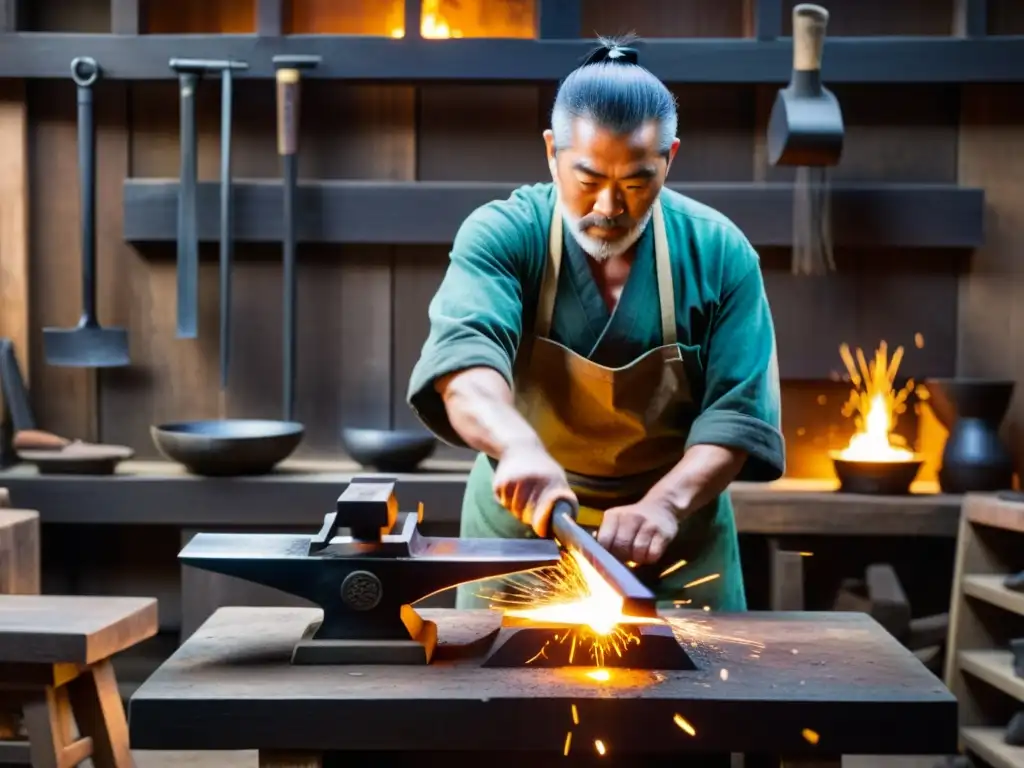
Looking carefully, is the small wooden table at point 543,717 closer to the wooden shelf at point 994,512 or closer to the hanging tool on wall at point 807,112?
the wooden shelf at point 994,512

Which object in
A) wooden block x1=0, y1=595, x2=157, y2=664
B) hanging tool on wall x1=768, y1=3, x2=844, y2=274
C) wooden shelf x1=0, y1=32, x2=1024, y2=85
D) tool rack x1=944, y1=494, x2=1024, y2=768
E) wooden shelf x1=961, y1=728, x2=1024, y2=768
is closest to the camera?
wooden block x1=0, y1=595, x2=157, y2=664

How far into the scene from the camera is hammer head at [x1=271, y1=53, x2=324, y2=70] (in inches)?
153

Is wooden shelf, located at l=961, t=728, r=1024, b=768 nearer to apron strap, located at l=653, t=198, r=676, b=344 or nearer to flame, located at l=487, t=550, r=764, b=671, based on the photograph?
flame, located at l=487, t=550, r=764, b=671

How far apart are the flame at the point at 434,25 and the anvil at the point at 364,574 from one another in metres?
2.64

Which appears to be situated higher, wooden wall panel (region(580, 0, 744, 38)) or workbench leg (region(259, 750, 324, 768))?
wooden wall panel (region(580, 0, 744, 38))

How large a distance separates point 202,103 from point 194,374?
36.3 inches

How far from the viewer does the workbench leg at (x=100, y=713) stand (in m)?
2.93

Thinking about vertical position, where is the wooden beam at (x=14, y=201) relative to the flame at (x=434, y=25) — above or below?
below

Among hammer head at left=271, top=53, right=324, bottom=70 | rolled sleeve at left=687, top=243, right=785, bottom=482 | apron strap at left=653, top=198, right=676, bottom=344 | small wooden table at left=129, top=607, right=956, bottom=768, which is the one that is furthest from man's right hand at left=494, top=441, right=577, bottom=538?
hammer head at left=271, top=53, right=324, bottom=70

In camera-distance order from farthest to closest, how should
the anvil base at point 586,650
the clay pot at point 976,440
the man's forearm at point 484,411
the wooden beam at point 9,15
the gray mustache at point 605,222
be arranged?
the wooden beam at point 9,15
the clay pot at point 976,440
the gray mustache at point 605,222
the man's forearm at point 484,411
the anvil base at point 586,650

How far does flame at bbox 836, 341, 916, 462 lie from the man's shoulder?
1.61m

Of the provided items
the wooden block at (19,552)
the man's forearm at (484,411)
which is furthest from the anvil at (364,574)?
the wooden block at (19,552)

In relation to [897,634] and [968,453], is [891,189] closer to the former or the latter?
[968,453]

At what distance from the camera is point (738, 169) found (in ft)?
13.5
